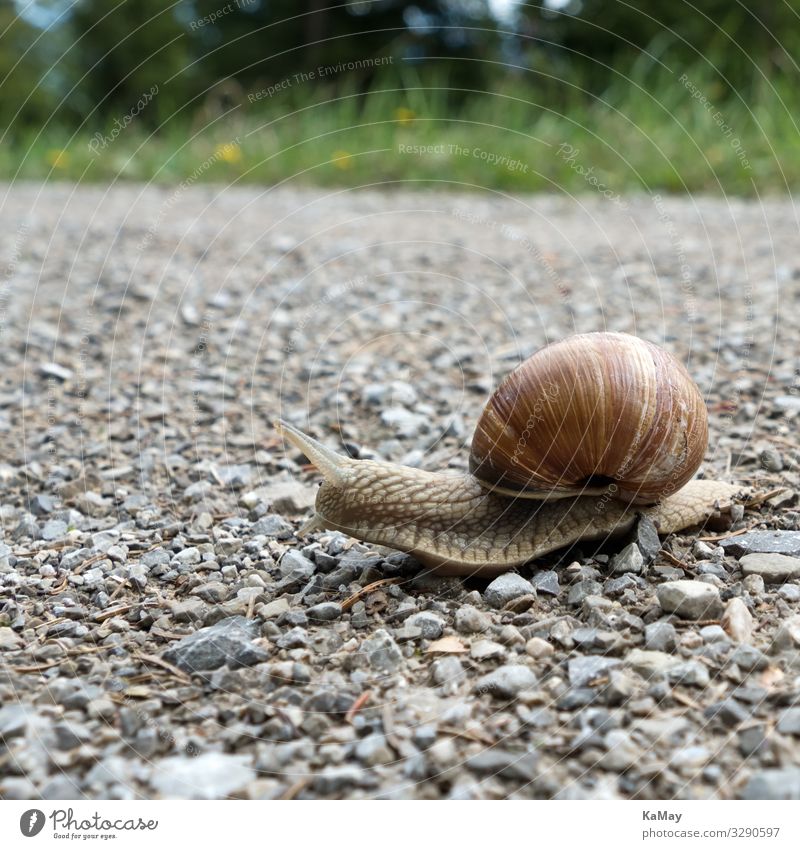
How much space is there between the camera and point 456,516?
3.64 m

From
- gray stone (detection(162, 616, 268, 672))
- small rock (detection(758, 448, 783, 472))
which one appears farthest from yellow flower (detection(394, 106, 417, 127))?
gray stone (detection(162, 616, 268, 672))

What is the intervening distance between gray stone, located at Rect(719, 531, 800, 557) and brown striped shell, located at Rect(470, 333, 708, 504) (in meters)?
0.33

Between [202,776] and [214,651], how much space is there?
1.91 ft

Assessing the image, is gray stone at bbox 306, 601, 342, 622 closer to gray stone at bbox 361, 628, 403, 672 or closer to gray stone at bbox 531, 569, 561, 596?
gray stone at bbox 361, 628, 403, 672

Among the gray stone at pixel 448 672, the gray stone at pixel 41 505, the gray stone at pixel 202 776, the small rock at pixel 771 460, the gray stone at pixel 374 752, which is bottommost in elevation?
the gray stone at pixel 202 776

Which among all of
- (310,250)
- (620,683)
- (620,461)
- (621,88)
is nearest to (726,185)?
(621,88)

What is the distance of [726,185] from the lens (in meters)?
10.8

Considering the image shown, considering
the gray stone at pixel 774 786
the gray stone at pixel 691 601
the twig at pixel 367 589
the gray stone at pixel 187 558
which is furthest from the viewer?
the gray stone at pixel 187 558

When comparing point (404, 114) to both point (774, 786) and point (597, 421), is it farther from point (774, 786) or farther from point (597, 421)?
point (774, 786)

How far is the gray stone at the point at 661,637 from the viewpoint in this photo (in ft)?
9.69

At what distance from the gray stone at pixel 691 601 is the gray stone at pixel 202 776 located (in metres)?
1.47

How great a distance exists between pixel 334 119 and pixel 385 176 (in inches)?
106

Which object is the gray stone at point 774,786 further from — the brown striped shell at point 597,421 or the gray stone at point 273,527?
the gray stone at point 273,527

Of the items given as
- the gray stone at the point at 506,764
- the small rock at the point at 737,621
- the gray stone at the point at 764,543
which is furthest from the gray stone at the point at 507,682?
the gray stone at the point at 764,543
